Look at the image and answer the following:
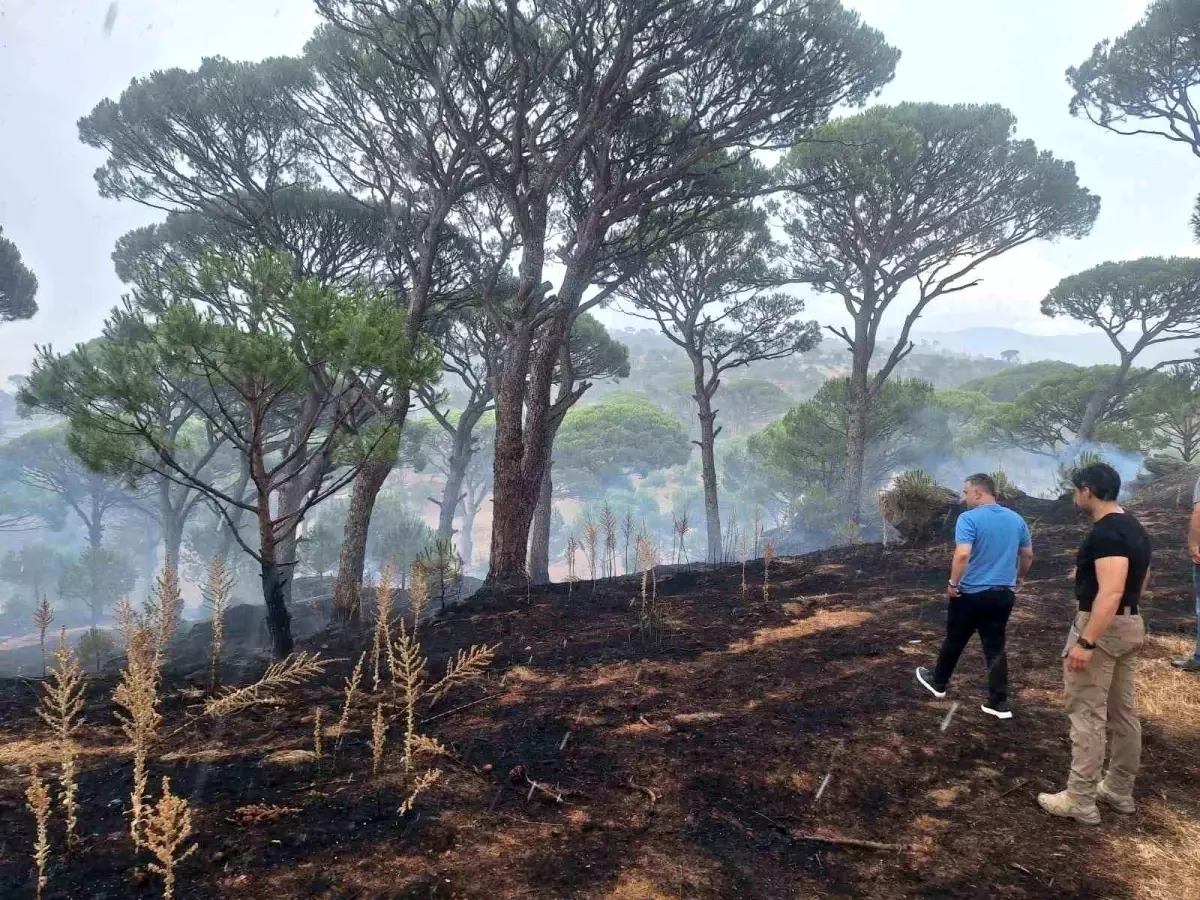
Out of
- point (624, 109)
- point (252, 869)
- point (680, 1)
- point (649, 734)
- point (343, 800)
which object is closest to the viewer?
point (252, 869)

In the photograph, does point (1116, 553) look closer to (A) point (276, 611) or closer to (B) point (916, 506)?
(A) point (276, 611)

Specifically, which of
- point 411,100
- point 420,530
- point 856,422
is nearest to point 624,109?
point 411,100

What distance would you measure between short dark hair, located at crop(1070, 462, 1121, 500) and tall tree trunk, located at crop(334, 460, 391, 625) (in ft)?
30.3

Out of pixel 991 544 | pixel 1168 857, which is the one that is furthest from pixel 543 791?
pixel 991 544

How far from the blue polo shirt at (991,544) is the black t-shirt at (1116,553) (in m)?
1.00

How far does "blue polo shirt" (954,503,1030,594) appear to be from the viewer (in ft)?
14.6

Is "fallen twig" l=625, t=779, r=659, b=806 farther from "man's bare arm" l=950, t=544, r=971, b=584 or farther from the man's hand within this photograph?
"man's bare arm" l=950, t=544, r=971, b=584

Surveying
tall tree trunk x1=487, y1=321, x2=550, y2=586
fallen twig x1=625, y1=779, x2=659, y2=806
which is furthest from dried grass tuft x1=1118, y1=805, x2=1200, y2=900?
tall tree trunk x1=487, y1=321, x2=550, y2=586

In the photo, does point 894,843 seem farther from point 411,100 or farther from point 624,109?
point 411,100

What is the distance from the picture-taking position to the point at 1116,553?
325 cm

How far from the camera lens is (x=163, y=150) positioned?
43.2 feet

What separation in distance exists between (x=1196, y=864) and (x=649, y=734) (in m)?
2.84

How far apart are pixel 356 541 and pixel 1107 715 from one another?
10646 millimetres

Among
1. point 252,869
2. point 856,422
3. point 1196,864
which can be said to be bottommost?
point 1196,864
